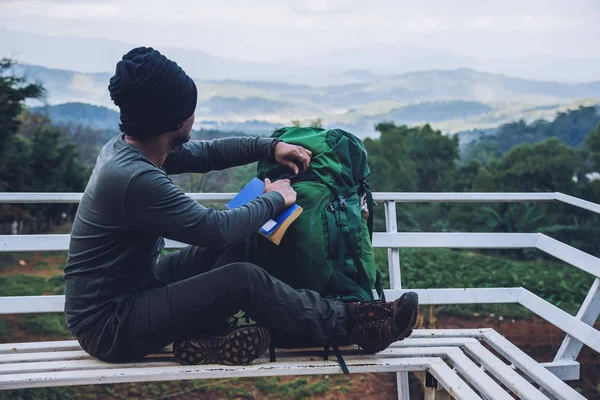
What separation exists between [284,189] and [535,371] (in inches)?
46.2

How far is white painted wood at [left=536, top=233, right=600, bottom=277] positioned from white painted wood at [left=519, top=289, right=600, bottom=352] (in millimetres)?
221

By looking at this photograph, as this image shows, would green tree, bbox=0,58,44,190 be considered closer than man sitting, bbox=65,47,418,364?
No

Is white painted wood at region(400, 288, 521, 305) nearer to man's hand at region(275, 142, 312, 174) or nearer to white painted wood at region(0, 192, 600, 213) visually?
white painted wood at region(0, 192, 600, 213)

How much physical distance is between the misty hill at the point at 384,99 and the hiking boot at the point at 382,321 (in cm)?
856

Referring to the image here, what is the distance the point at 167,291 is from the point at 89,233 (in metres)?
0.34

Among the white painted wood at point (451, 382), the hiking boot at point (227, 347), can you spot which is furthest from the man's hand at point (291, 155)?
the white painted wood at point (451, 382)

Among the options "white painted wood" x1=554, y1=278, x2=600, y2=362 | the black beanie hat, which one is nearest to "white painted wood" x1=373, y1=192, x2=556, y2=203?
"white painted wood" x1=554, y1=278, x2=600, y2=362

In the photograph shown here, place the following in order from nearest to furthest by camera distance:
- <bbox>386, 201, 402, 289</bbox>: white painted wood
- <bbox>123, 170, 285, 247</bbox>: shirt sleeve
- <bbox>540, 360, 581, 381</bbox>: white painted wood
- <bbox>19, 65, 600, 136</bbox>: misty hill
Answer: <bbox>123, 170, 285, 247</bbox>: shirt sleeve < <bbox>540, 360, 581, 381</bbox>: white painted wood < <bbox>386, 201, 402, 289</bbox>: white painted wood < <bbox>19, 65, 600, 136</bbox>: misty hill

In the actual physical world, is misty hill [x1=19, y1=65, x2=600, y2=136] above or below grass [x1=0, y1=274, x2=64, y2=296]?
above

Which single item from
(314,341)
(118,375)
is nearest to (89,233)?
(118,375)

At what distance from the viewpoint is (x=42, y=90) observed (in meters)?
8.07

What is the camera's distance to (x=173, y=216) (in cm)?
208

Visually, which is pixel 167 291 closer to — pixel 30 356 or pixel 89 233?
pixel 89 233

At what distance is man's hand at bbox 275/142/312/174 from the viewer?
2592mm
